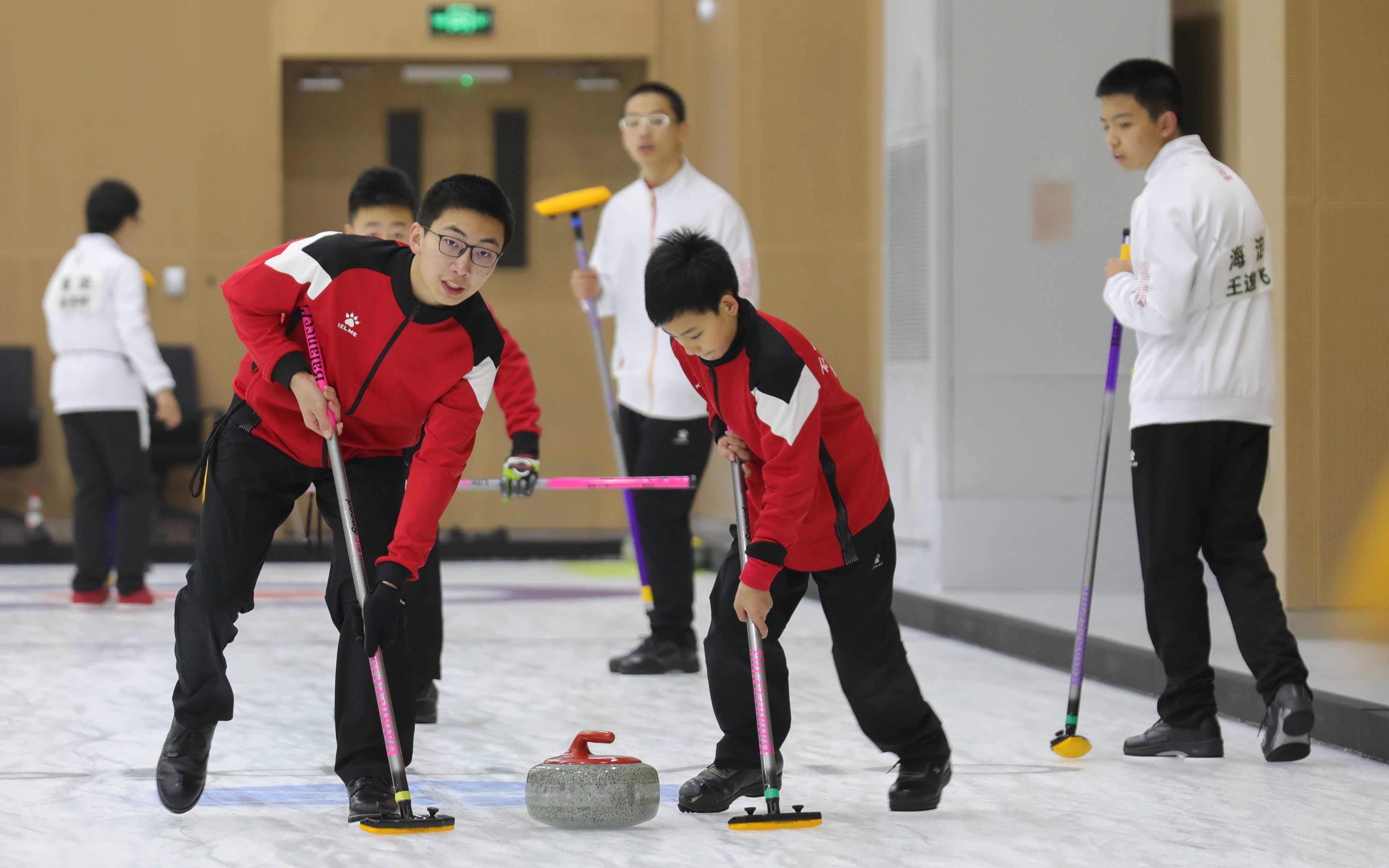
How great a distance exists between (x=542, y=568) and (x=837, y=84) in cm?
316

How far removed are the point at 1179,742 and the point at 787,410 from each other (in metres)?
1.44

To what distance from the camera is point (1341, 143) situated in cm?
512

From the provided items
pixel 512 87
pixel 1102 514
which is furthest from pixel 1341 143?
pixel 512 87

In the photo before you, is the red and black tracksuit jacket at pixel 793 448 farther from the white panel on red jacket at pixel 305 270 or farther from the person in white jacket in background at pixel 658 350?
the person in white jacket in background at pixel 658 350

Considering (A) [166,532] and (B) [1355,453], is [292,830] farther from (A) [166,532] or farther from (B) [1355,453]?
(A) [166,532]

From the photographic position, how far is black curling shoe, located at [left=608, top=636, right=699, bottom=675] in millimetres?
4836

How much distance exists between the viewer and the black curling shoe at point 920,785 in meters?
3.02

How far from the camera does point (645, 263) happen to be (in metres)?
4.86

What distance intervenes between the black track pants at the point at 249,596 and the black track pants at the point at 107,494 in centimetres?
373

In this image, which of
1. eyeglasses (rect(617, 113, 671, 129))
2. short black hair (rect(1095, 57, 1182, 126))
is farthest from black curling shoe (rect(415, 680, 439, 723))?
short black hair (rect(1095, 57, 1182, 126))

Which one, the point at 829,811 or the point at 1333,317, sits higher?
the point at 1333,317

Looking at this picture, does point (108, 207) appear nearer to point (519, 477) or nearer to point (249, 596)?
point (519, 477)

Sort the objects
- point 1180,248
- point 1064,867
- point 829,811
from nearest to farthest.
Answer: point 1064,867 → point 829,811 → point 1180,248

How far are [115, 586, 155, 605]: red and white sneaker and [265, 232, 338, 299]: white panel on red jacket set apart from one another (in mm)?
3967
